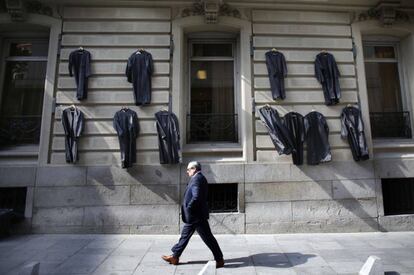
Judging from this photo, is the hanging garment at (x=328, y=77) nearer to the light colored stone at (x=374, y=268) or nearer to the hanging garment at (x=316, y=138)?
the hanging garment at (x=316, y=138)

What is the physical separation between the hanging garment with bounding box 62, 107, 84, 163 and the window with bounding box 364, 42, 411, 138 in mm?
9024

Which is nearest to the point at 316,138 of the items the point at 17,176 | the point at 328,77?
the point at 328,77

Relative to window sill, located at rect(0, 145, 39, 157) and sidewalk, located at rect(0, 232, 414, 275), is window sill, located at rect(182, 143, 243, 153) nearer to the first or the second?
sidewalk, located at rect(0, 232, 414, 275)

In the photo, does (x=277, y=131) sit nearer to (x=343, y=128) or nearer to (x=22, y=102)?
(x=343, y=128)

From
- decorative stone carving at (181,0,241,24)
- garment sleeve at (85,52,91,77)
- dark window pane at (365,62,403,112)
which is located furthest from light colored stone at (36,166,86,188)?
dark window pane at (365,62,403,112)

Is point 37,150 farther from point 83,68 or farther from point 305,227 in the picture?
point 305,227

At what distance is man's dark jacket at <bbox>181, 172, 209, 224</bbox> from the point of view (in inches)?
209

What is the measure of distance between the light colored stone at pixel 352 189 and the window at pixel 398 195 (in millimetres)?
701

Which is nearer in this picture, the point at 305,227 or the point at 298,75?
the point at 305,227

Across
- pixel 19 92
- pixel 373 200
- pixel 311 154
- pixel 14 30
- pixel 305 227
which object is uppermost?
pixel 14 30

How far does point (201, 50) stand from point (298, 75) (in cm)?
323

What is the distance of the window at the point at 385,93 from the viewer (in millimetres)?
9297

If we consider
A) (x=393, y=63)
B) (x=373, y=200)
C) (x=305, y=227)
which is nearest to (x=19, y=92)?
(x=305, y=227)

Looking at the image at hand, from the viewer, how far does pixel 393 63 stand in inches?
388
